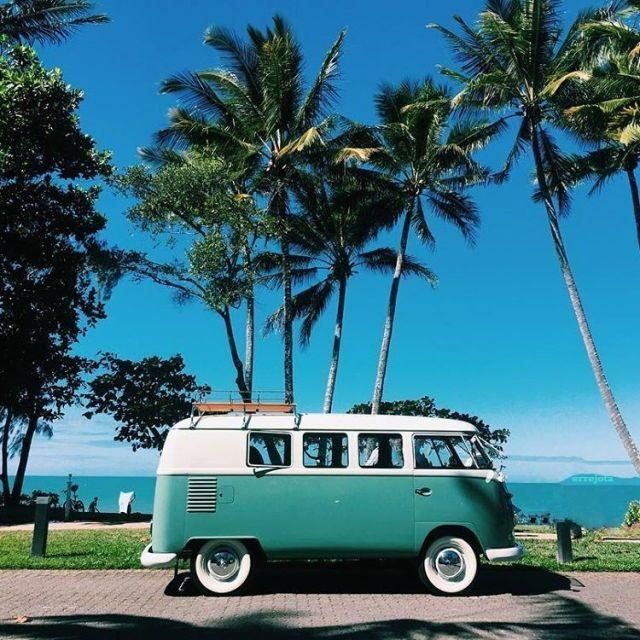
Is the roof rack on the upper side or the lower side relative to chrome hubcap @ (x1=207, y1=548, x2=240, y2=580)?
upper

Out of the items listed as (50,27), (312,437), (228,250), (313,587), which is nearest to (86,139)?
(50,27)

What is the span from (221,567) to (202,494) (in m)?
1.01

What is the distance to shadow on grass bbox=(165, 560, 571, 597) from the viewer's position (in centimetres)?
882

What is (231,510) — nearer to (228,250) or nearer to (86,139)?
(228,250)

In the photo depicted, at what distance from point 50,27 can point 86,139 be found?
10.2ft

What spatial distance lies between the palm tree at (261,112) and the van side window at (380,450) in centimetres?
1226

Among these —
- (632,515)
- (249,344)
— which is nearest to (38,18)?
(249,344)

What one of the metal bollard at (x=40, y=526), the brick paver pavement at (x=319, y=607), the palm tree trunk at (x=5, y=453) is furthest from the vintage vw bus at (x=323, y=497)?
the palm tree trunk at (x=5, y=453)

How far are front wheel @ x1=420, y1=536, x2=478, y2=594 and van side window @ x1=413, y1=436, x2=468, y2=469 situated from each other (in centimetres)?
97

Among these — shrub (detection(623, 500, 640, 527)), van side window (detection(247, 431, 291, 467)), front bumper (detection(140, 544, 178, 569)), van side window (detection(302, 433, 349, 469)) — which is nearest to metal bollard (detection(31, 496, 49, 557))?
front bumper (detection(140, 544, 178, 569))

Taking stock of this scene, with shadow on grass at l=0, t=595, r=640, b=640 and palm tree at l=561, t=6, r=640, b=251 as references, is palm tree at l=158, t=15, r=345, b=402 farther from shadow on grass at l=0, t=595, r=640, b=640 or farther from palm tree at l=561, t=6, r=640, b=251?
shadow on grass at l=0, t=595, r=640, b=640

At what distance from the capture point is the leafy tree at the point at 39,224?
16.7 m

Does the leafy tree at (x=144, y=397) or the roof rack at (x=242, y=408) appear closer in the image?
the roof rack at (x=242, y=408)

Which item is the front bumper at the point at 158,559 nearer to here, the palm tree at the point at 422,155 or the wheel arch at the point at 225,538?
the wheel arch at the point at 225,538
